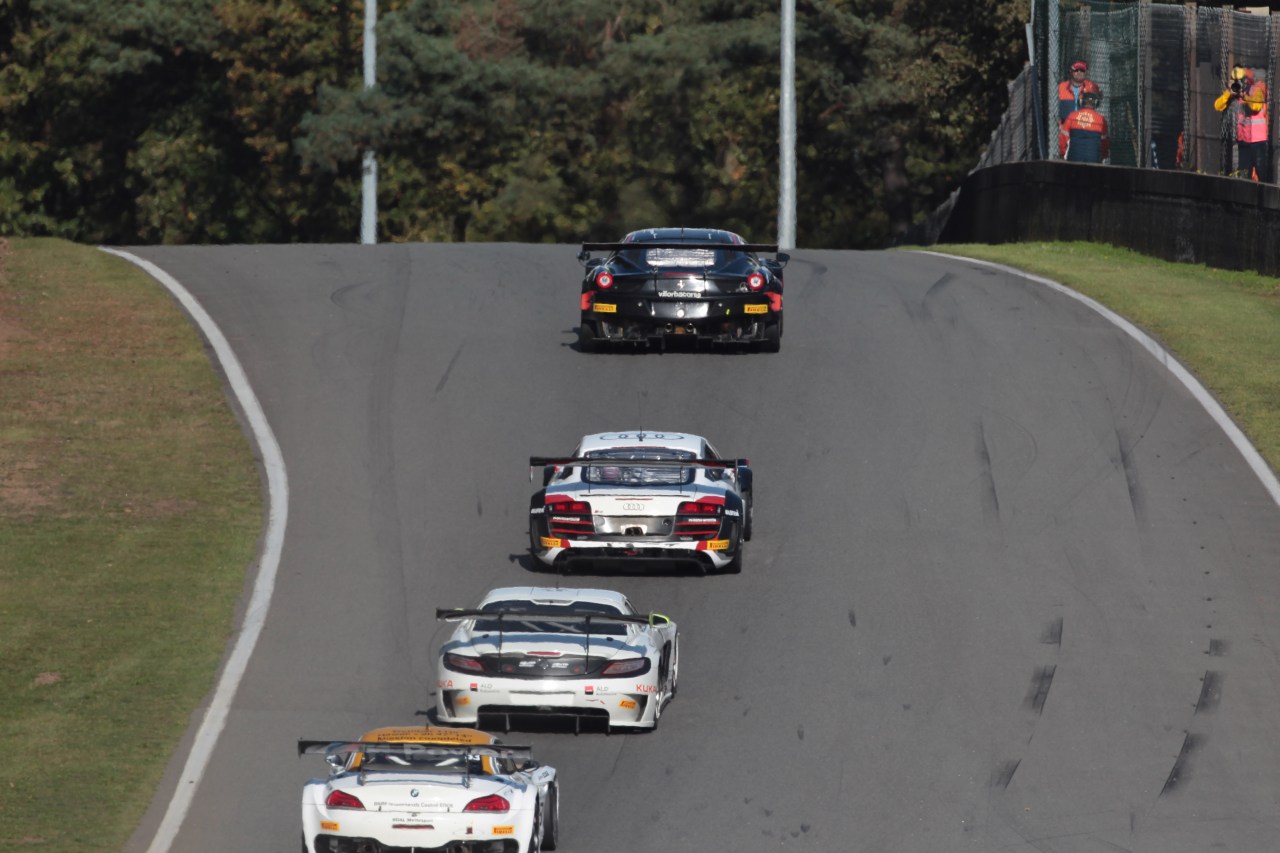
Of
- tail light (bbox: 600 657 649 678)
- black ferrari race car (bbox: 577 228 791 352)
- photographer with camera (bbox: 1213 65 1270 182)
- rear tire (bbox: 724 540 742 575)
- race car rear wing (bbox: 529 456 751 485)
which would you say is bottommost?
tail light (bbox: 600 657 649 678)

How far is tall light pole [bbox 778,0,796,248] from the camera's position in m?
40.8

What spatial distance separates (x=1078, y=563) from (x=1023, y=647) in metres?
2.40

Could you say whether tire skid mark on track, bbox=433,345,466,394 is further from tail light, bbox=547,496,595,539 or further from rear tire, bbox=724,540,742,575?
rear tire, bbox=724,540,742,575

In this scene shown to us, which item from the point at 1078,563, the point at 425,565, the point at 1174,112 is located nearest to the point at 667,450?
the point at 425,565

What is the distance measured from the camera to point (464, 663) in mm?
15453

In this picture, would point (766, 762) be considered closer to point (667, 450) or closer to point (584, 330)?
point (667, 450)

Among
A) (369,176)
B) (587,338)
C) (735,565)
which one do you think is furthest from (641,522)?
(369,176)

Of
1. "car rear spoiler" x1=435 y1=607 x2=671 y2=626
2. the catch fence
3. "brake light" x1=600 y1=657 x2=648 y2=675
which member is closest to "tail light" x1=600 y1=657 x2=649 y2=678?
"brake light" x1=600 y1=657 x2=648 y2=675

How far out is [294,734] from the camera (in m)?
15.6

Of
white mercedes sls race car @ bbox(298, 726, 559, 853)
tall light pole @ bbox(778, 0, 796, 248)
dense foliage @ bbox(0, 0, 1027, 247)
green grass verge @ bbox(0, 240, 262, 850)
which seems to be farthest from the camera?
dense foliage @ bbox(0, 0, 1027, 247)

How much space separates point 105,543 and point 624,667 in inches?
289

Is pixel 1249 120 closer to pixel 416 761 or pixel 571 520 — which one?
pixel 571 520

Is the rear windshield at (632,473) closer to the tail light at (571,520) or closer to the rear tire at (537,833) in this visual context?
the tail light at (571,520)

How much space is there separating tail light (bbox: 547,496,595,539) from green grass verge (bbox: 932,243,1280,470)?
27.2 ft
